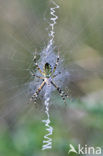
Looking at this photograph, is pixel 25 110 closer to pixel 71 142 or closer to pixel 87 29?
pixel 71 142

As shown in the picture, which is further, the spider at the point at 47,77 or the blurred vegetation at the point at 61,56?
the blurred vegetation at the point at 61,56

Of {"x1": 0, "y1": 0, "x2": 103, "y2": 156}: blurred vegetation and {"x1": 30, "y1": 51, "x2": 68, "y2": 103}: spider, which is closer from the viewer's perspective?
{"x1": 30, "y1": 51, "x2": 68, "y2": 103}: spider

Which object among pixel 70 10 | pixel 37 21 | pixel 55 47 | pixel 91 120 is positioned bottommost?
pixel 91 120

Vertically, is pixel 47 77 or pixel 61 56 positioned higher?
pixel 61 56

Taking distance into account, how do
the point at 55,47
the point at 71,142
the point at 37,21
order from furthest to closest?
the point at 37,21 → the point at 55,47 → the point at 71,142

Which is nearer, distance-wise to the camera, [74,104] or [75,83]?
[74,104]

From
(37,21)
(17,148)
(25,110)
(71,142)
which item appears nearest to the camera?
(17,148)

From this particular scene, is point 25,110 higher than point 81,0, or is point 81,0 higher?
point 81,0

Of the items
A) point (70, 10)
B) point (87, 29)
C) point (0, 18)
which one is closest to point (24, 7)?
A: point (0, 18)
